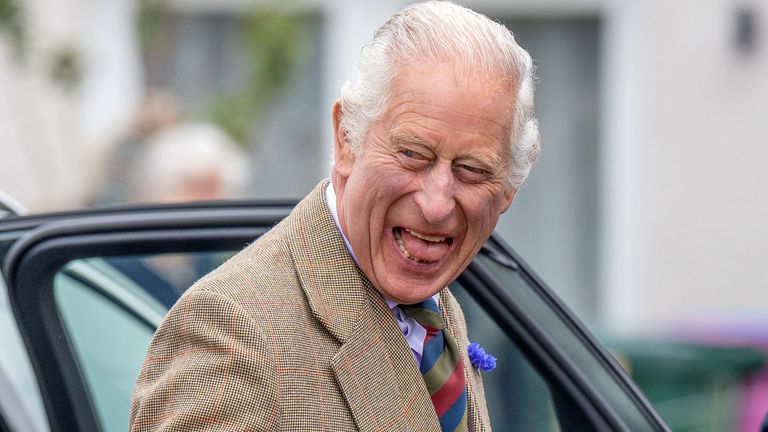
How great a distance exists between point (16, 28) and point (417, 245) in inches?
196

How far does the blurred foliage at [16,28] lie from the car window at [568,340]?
4.61 m

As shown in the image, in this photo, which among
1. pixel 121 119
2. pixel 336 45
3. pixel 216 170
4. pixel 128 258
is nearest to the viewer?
pixel 128 258

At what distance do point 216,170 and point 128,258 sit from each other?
248 centimetres

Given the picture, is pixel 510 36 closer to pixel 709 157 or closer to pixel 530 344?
pixel 530 344

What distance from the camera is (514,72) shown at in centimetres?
203

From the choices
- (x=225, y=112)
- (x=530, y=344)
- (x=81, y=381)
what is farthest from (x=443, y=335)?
(x=225, y=112)

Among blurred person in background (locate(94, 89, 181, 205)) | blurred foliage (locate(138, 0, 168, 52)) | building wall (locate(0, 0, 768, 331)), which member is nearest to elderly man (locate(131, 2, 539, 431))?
blurred person in background (locate(94, 89, 181, 205))

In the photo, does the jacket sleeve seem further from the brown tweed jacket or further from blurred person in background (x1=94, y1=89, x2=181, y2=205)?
blurred person in background (x1=94, y1=89, x2=181, y2=205)

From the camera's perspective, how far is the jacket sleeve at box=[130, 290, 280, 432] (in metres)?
1.80

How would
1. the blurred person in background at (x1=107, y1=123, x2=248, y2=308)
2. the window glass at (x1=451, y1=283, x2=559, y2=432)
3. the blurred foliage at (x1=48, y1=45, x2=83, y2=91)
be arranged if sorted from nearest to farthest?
the window glass at (x1=451, y1=283, x2=559, y2=432)
the blurred person in background at (x1=107, y1=123, x2=248, y2=308)
the blurred foliage at (x1=48, y1=45, x2=83, y2=91)

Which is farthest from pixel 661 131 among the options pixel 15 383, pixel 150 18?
pixel 15 383

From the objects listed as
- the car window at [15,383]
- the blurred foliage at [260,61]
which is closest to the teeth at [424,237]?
the car window at [15,383]

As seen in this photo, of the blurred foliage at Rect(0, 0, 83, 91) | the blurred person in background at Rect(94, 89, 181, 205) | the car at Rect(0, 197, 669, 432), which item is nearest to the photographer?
the car at Rect(0, 197, 669, 432)

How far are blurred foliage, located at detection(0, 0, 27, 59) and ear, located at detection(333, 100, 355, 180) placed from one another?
4.76 meters
